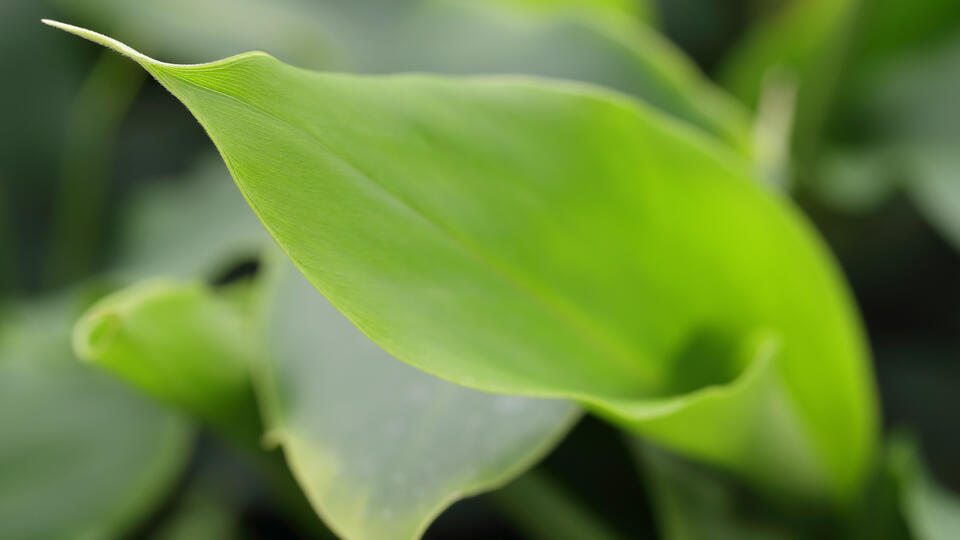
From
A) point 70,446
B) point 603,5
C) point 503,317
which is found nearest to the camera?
point 503,317

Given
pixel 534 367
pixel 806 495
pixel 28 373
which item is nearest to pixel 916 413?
pixel 806 495

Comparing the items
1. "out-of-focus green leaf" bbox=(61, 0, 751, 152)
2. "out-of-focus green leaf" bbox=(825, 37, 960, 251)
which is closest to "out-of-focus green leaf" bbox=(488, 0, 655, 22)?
"out-of-focus green leaf" bbox=(61, 0, 751, 152)

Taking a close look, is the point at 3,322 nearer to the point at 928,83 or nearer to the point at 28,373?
the point at 28,373

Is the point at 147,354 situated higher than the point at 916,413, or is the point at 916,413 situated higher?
the point at 147,354

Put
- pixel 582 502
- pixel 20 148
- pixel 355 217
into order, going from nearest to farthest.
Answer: pixel 355 217 → pixel 582 502 → pixel 20 148

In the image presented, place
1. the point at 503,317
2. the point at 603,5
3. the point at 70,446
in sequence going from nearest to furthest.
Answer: the point at 503,317
the point at 70,446
the point at 603,5

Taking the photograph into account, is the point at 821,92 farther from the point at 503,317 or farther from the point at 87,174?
the point at 87,174

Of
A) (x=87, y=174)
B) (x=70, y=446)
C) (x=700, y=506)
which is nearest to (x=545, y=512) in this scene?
(x=700, y=506)
